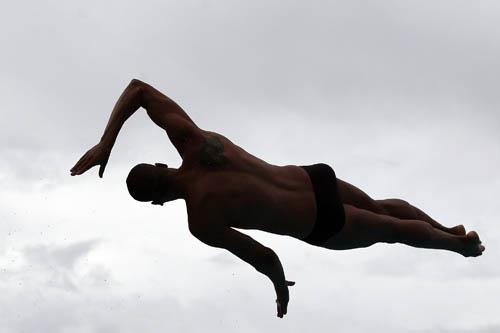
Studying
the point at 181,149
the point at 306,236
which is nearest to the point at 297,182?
the point at 306,236

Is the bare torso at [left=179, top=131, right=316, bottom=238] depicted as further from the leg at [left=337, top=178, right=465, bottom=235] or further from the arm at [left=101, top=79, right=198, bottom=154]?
the leg at [left=337, top=178, right=465, bottom=235]

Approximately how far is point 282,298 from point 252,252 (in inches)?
30.3

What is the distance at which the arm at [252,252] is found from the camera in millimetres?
9297

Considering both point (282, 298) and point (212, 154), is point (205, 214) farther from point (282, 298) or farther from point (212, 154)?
point (282, 298)

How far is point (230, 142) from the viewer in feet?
31.7

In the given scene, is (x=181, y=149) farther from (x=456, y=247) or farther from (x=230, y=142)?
(x=456, y=247)

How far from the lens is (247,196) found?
9250mm

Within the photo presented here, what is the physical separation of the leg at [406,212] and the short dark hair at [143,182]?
2577mm

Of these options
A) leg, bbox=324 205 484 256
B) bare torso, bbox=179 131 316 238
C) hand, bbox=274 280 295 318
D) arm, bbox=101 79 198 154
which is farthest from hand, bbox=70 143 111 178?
leg, bbox=324 205 484 256

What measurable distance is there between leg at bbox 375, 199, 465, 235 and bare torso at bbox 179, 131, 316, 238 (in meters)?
1.09

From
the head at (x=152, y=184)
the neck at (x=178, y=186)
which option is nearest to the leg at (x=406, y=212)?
the neck at (x=178, y=186)

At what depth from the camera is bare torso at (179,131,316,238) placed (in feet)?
30.3

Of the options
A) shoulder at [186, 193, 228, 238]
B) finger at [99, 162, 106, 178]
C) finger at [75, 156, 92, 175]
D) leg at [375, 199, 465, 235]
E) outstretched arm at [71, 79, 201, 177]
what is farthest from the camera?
leg at [375, 199, 465, 235]

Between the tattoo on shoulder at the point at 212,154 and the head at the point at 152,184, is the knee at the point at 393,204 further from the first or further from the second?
the head at the point at 152,184
